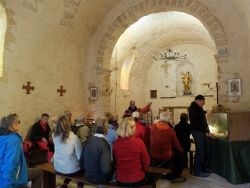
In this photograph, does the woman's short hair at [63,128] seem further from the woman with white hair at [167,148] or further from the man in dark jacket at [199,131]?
the man in dark jacket at [199,131]

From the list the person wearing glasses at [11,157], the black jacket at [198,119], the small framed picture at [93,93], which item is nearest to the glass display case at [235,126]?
the black jacket at [198,119]

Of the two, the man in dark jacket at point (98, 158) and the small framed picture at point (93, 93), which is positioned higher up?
the small framed picture at point (93, 93)

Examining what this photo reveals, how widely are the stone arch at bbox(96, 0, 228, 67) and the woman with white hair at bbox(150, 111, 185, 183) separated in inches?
111

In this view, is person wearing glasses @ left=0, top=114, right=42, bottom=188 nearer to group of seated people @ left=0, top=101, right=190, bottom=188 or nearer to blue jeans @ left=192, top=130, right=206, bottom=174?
group of seated people @ left=0, top=101, right=190, bottom=188

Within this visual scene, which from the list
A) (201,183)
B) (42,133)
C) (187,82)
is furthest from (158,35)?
(201,183)

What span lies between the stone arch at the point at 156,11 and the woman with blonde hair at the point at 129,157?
4.20m

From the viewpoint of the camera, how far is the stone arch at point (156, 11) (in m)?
6.86

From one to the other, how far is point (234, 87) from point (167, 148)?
2.72 metres

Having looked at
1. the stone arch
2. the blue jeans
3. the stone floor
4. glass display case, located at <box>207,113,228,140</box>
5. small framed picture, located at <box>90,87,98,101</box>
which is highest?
the stone arch

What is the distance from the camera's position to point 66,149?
3.88 meters

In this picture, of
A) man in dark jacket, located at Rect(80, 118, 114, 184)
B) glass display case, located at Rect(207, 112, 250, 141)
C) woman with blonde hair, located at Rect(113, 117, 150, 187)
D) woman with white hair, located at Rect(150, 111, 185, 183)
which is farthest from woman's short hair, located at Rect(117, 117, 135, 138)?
glass display case, located at Rect(207, 112, 250, 141)

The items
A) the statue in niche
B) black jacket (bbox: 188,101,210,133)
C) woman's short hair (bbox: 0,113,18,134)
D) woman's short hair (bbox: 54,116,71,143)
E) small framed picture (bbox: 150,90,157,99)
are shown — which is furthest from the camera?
small framed picture (bbox: 150,90,157,99)

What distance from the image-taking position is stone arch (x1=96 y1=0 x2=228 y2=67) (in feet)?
22.5

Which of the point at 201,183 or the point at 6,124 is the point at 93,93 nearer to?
the point at 201,183
